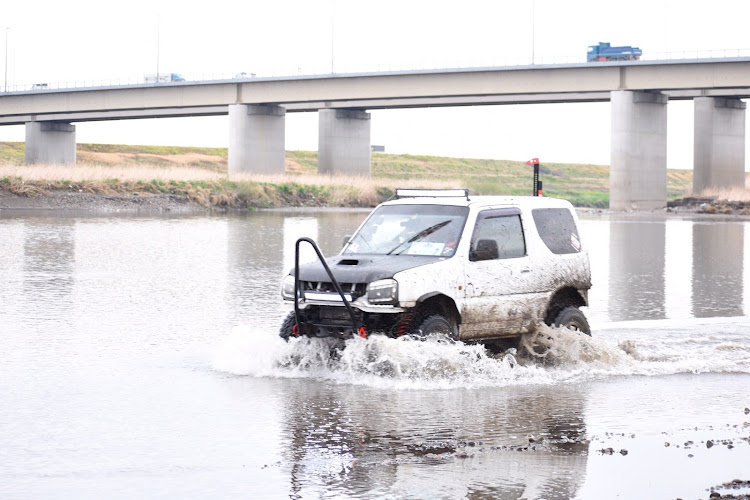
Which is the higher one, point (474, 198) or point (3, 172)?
point (3, 172)

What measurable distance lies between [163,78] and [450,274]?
257 ft

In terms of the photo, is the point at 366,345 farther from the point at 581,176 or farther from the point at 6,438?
the point at 581,176

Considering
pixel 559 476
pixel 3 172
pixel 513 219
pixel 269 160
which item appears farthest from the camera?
pixel 269 160

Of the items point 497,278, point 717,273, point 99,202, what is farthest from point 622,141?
point 497,278

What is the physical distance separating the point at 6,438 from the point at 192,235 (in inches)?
973

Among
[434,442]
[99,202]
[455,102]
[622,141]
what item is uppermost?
[455,102]

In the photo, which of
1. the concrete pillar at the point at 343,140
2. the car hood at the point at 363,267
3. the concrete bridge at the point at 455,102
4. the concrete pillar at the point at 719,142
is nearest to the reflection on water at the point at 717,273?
the car hood at the point at 363,267

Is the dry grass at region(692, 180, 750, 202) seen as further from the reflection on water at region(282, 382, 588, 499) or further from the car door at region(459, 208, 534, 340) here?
the reflection on water at region(282, 382, 588, 499)

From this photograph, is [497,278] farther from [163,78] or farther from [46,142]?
[46,142]

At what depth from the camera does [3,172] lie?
48.8 metres

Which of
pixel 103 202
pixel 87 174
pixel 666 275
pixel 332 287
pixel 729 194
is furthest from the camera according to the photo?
pixel 729 194

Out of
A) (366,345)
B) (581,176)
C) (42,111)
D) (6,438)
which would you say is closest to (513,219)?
(366,345)

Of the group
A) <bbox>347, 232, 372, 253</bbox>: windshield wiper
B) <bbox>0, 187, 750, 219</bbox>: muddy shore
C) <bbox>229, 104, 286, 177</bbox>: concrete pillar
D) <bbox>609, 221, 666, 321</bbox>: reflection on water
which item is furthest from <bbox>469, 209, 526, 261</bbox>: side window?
<bbox>229, 104, 286, 177</bbox>: concrete pillar

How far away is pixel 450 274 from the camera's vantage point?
1141 centimetres
